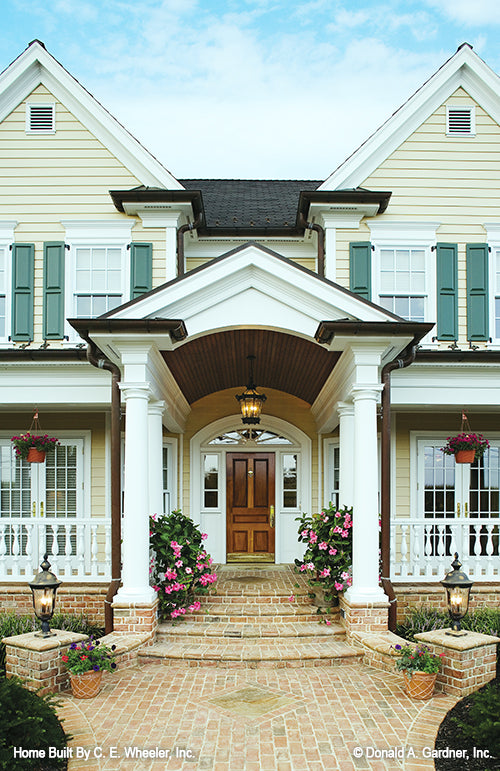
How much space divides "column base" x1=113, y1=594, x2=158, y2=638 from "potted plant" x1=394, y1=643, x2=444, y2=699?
9.10 ft

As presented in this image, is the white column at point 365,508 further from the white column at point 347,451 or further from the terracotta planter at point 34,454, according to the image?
the terracotta planter at point 34,454

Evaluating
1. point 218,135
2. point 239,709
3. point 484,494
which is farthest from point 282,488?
point 218,135

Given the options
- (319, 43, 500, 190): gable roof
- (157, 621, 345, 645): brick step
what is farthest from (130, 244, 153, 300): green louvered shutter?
(157, 621, 345, 645): brick step

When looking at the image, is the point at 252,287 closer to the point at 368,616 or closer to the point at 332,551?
the point at 332,551

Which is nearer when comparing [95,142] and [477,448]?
[477,448]

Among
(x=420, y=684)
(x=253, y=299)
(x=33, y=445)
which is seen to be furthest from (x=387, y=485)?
(x=33, y=445)

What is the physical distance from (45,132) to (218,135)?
238 feet

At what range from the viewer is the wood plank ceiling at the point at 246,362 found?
8.02 meters

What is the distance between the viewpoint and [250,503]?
37.3ft

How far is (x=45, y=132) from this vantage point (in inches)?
392

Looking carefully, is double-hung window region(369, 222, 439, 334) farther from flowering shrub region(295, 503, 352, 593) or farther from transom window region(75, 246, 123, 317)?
transom window region(75, 246, 123, 317)

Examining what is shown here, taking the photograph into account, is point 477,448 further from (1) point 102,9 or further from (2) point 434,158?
(1) point 102,9

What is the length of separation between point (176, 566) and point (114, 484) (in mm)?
1264

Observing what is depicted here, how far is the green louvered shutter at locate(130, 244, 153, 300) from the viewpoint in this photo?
969cm
